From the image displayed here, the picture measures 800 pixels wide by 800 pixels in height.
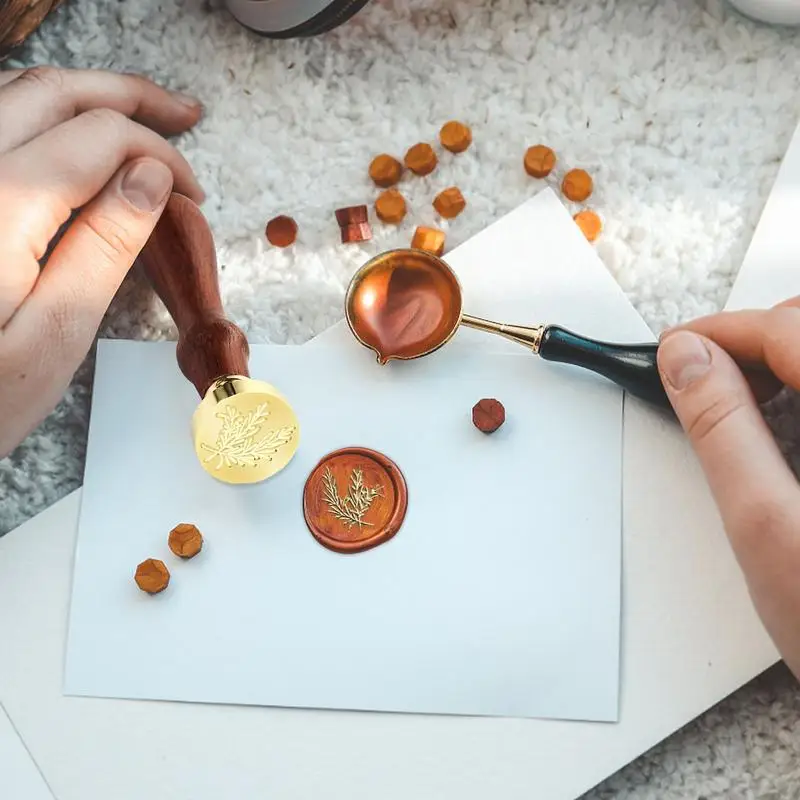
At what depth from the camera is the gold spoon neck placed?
2.18ft

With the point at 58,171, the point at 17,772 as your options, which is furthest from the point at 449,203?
the point at 17,772

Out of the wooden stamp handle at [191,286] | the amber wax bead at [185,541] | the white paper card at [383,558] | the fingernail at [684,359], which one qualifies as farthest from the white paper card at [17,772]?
the fingernail at [684,359]

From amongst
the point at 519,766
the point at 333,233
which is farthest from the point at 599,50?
the point at 519,766

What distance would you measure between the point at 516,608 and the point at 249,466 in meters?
0.18

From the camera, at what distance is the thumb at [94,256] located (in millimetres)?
613

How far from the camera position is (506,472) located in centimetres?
68

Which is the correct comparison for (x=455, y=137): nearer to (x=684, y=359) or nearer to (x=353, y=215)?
(x=353, y=215)

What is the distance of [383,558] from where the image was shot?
68 centimetres

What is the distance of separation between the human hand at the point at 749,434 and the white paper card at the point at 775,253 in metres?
0.06

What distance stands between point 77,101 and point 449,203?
0.81 feet

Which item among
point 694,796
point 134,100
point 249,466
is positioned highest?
point 134,100

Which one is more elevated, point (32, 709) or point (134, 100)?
point (134, 100)

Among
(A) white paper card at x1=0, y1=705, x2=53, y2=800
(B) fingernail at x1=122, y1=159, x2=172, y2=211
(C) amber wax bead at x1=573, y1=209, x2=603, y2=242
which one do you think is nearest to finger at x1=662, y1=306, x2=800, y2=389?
(C) amber wax bead at x1=573, y1=209, x2=603, y2=242

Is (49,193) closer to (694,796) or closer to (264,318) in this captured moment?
(264,318)
